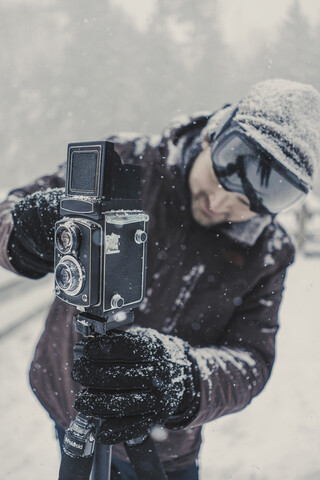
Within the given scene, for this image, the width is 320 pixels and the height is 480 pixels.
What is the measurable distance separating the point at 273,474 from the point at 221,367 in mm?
1927

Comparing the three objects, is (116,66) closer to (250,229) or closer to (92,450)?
(250,229)

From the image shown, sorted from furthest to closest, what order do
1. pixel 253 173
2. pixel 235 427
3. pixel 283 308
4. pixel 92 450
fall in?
pixel 283 308 < pixel 235 427 < pixel 253 173 < pixel 92 450

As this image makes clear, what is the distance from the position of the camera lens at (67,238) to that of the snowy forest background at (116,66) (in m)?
0.92

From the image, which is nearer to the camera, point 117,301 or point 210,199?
point 117,301

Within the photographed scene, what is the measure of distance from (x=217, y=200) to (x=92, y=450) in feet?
2.80

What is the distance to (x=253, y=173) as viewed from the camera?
1.12m

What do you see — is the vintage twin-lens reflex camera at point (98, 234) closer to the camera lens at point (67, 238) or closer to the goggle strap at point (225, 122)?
the camera lens at point (67, 238)

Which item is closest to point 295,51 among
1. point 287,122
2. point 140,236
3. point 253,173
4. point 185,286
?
point 287,122

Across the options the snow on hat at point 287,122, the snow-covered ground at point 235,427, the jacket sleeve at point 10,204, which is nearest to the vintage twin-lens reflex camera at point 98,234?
the jacket sleeve at point 10,204

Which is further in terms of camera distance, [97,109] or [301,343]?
[97,109]

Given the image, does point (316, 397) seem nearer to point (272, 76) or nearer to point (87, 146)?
point (272, 76)

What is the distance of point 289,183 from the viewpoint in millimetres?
1103

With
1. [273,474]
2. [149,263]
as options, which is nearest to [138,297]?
[149,263]

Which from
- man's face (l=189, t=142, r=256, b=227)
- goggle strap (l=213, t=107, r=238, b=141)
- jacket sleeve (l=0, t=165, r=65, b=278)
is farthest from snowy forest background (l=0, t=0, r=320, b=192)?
jacket sleeve (l=0, t=165, r=65, b=278)
